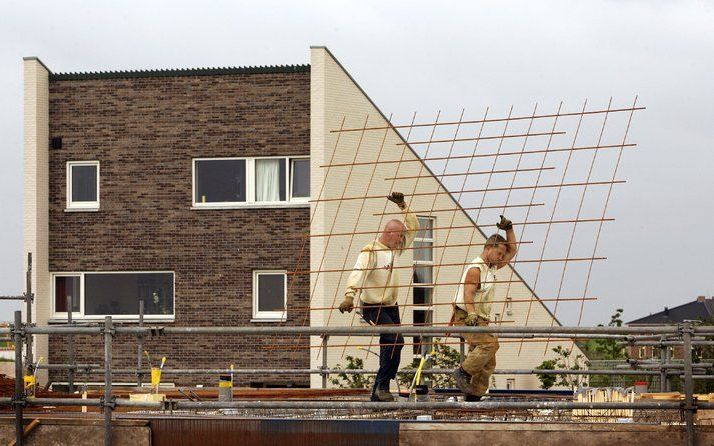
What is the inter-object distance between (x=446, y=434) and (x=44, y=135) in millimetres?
23611

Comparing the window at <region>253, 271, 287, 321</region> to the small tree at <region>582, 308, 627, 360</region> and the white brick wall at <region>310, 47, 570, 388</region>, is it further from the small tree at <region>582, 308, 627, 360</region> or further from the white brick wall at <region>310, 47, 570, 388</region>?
the small tree at <region>582, 308, 627, 360</region>

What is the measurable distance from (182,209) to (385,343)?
19.2 metres

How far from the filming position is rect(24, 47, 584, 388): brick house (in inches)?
1220

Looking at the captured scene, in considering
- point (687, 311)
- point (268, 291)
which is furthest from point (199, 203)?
point (687, 311)

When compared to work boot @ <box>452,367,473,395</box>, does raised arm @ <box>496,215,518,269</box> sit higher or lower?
higher

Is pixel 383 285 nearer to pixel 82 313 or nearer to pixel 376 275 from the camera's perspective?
pixel 376 275

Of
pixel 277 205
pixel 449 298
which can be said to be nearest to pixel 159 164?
pixel 277 205

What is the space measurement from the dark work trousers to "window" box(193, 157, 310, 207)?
717 inches

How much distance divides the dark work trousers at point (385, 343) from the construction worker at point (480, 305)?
2.01 ft

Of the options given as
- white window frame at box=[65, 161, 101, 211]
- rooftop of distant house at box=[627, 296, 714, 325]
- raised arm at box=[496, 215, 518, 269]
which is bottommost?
rooftop of distant house at box=[627, 296, 714, 325]

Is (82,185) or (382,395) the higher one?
(82,185)

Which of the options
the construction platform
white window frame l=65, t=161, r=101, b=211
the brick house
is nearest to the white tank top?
the construction platform

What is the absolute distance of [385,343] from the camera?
12859 mm

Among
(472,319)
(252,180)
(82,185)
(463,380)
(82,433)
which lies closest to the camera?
(82,433)
